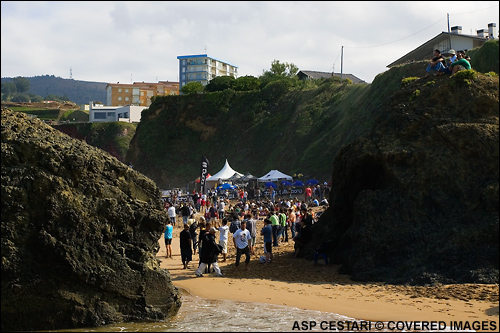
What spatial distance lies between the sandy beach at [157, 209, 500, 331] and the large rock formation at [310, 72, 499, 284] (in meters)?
0.60

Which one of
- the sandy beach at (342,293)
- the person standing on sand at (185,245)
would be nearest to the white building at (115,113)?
the person standing on sand at (185,245)

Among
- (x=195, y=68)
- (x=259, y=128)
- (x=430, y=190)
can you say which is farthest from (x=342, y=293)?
(x=195, y=68)

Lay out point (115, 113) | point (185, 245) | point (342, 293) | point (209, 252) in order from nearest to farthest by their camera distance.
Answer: point (342, 293) → point (209, 252) → point (185, 245) → point (115, 113)

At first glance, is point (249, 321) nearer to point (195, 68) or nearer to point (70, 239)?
point (70, 239)

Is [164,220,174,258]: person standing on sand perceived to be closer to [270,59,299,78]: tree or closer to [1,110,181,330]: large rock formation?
[1,110,181,330]: large rock formation

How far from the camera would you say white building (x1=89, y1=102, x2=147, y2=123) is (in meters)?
104

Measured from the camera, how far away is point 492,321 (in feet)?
33.2

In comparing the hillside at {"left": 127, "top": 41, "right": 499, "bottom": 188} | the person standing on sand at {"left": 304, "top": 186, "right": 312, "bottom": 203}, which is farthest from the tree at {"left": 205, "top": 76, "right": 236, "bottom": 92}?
the person standing on sand at {"left": 304, "top": 186, "right": 312, "bottom": 203}

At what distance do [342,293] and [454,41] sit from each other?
144ft

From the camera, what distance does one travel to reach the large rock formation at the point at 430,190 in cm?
1371

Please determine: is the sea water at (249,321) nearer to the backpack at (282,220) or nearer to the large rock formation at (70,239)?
the large rock formation at (70,239)

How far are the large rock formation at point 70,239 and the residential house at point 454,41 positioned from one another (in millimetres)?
44107

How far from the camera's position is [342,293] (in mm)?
13289

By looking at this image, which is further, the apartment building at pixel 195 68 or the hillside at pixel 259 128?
the apartment building at pixel 195 68
